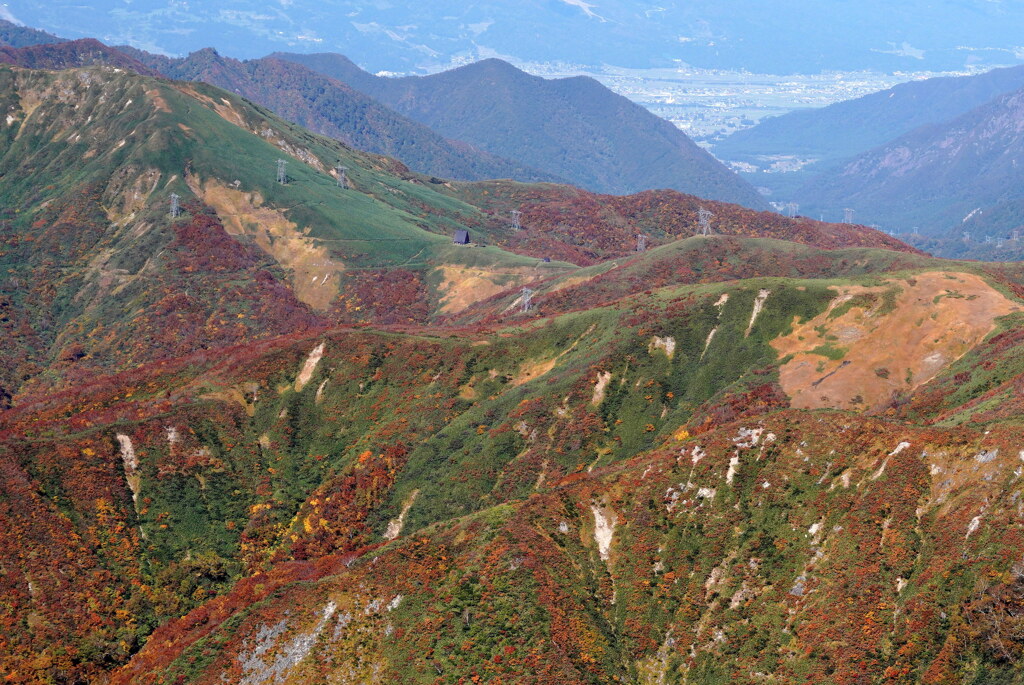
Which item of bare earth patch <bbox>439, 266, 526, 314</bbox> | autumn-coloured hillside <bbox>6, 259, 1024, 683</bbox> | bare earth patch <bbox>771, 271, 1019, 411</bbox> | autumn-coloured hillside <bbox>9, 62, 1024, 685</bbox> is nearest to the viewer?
autumn-coloured hillside <bbox>9, 62, 1024, 685</bbox>

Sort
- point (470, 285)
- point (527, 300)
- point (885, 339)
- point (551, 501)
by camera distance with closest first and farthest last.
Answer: point (551, 501), point (885, 339), point (527, 300), point (470, 285)

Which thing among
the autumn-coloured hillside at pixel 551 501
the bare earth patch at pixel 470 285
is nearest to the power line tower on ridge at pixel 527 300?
the bare earth patch at pixel 470 285

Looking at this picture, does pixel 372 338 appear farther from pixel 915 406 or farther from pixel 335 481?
pixel 915 406

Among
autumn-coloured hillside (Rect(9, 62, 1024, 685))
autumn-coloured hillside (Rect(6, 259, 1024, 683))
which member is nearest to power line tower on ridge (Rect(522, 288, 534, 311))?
autumn-coloured hillside (Rect(9, 62, 1024, 685))

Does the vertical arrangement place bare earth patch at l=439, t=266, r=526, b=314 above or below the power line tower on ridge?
below

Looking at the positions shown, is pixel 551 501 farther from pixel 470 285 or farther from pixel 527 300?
pixel 470 285

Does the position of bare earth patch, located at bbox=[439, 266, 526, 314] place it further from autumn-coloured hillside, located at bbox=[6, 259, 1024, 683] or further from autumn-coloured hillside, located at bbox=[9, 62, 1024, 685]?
autumn-coloured hillside, located at bbox=[6, 259, 1024, 683]

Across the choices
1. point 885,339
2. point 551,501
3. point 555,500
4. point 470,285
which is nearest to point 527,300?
point 470,285

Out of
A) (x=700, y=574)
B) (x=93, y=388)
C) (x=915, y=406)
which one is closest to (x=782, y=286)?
(x=915, y=406)
